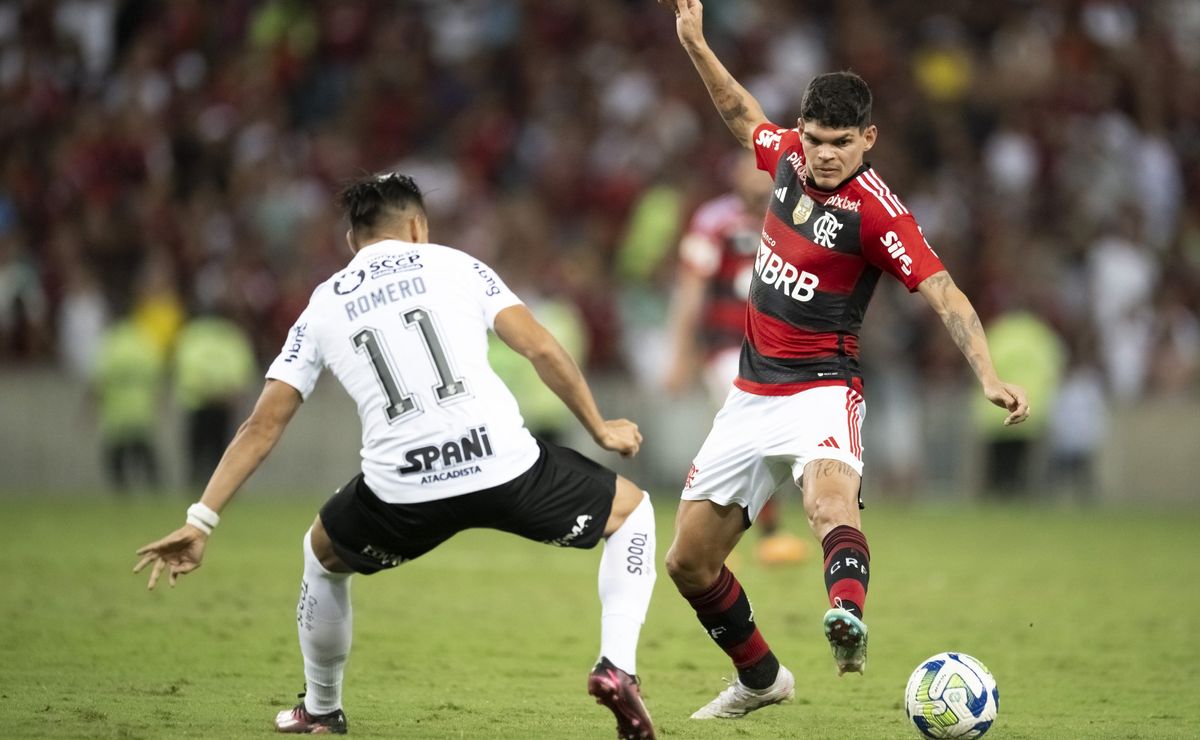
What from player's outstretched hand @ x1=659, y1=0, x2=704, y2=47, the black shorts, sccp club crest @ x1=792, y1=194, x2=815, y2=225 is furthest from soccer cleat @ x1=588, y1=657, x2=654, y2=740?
player's outstretched hand @ x1=659, y1=0, x2=704, y2=47

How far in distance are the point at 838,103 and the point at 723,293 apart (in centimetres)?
563

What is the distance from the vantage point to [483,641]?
9.74 metres

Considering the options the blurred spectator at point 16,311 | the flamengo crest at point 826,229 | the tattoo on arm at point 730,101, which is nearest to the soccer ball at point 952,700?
the flamengo crest at point 826,229

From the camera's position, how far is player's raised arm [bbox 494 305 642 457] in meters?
6.28

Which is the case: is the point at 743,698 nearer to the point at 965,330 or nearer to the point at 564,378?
the point at 965,330

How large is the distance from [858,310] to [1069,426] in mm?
13246

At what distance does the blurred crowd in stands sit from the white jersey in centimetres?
1342

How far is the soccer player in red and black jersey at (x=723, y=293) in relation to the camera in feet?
40.3

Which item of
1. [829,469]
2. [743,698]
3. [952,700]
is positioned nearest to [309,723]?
[743,698]

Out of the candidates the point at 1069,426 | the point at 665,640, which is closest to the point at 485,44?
the point at 1069,426

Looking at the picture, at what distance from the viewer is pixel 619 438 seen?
6.31 meters

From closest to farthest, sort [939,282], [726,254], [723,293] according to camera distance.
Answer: [939,282] < [726,254] < [723,293]

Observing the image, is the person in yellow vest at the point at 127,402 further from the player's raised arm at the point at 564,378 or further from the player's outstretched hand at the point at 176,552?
the player's raised arm at the point at 564,378

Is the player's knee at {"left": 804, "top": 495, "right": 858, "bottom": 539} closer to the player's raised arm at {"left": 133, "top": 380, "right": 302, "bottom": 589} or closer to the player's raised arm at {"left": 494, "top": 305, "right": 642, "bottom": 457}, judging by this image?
the player's raised arm at {"left": 494, "top": 305, "right": 642, "bottom": 457}
